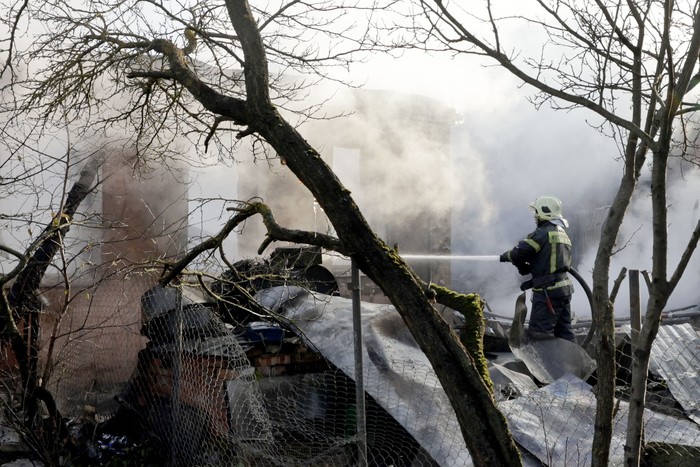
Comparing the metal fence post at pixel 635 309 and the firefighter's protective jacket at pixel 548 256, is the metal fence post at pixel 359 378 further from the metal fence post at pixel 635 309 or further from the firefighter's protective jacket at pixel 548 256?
the firefighter's protective jacket at pixel 548 256

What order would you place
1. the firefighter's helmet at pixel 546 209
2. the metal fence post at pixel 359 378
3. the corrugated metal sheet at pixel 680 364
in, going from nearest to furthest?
the metal fence post at pixel 359 378
the corrugated metal sheet at pixel 680 364
the firefighter's helmet at pixel 546 209

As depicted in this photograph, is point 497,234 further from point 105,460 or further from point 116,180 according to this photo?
point 105,460

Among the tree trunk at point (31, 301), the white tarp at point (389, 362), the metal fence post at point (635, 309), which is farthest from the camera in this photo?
the metal fence post at point (635, 309)

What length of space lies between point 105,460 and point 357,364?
249 cm

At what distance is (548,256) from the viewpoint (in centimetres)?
732

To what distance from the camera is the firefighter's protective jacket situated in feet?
23.8

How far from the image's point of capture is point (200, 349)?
16.3 feet

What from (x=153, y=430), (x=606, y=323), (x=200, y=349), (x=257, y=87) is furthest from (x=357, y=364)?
(x=153, y=430)

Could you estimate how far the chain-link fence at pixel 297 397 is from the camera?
4297 millimetres

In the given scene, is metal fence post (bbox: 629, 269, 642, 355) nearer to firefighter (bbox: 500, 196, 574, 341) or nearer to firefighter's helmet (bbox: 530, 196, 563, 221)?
firefighter (bbox: 500, 196, 574, 341)

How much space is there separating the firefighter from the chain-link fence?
1158mm

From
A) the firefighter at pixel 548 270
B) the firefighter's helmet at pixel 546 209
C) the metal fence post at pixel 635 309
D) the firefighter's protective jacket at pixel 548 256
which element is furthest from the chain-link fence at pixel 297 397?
the firefighter's helmet at pixel 546 209

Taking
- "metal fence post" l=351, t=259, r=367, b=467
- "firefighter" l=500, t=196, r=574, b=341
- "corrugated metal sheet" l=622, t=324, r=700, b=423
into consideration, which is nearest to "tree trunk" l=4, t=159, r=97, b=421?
"metal fence post" l=351, t=259, r=367, b=467

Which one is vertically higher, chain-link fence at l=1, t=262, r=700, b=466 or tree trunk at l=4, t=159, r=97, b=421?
tree trunk at l=4, t=159, r=97, b=421
